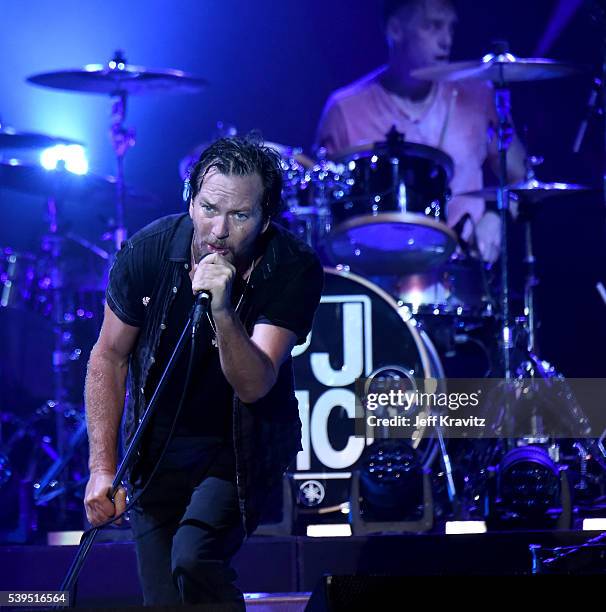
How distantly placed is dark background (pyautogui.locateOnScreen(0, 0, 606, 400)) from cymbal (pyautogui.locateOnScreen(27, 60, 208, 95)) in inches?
16.4

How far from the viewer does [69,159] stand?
21.9 ft

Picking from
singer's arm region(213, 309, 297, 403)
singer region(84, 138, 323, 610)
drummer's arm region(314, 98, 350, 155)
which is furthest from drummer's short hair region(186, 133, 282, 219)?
drummer's arm region(314, 98, 350, 155)

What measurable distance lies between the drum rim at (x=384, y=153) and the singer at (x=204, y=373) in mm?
3338

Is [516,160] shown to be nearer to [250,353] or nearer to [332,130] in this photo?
[332,130]

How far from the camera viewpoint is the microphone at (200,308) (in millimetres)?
2580

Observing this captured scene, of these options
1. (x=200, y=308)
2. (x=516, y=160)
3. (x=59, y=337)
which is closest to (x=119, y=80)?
(x=59, y=337)

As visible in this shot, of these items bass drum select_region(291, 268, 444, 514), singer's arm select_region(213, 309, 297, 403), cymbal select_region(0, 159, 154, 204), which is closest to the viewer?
singer's arm select_region(213, 309, 297, 403)

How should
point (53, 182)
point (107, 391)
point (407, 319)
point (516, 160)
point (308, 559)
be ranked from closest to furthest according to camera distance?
point (107, 391), point (308, 559), point (407, 319), point (53, 182), point (516, 160)

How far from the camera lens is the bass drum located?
5535 millimetres

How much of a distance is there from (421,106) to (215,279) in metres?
4.77

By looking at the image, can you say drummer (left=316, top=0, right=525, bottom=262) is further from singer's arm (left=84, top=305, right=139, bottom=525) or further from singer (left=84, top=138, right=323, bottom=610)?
singer's arm (left=84, top=305, right=139, bottom=525)

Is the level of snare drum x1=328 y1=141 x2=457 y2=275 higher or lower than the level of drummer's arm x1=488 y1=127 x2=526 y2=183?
lower

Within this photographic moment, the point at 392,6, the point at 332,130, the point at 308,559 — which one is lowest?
the point at 308,559

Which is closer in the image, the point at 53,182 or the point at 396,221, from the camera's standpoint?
the point at 396,221
